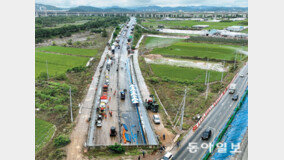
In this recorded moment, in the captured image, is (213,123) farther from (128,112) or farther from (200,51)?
(200,51)

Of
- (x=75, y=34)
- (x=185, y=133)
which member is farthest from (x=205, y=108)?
(x=75, y=34)

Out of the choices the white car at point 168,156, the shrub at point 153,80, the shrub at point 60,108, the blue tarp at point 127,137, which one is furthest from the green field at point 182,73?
the white car at point 168,156

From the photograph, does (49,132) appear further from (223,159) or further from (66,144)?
(223,159)

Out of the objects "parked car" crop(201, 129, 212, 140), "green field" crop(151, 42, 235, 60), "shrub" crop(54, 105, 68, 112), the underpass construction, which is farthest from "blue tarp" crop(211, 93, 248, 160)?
"green field" crop(151, 42, 235, 60)

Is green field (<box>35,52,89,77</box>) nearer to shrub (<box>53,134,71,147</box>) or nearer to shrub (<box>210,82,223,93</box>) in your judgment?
shrub (<box>53,134,71,147</box>)

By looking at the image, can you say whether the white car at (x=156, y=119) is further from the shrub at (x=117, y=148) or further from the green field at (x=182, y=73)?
the green field at (x=182, y=73)

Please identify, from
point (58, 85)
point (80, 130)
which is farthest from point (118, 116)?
point (58, 85)

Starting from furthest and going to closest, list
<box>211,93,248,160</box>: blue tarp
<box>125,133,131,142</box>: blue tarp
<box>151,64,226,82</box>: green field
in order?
1. <box>151,64,226,82</box>: green field
2. <box>125,133,131,142</box>: blue tarp
3. <box>211,93,248,160</box>: blue tarp

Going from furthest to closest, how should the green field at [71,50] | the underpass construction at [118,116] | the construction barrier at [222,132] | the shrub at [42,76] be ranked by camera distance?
the green field at [71,50]
the shrub at [42,76]
the underpass construction at [118,116]
the construction barrier at [222,132]
